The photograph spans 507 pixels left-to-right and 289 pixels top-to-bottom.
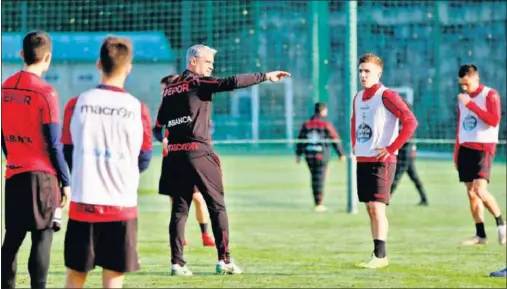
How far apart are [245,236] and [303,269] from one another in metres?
3.27

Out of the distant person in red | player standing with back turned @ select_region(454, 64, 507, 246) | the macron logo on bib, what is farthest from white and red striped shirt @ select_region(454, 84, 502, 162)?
the distant person in red

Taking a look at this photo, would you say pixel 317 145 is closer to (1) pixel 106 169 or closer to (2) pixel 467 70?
(2) pixel 467 70

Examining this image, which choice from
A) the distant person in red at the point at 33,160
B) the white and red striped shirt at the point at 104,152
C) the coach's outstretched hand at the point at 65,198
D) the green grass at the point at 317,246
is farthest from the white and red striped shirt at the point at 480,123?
the white and red striped shirt at the point at 104,152

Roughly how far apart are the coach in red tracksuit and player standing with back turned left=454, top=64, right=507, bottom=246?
5.14 metres

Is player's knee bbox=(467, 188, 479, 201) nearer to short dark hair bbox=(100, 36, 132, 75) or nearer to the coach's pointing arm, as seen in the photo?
the coach's pointing arm

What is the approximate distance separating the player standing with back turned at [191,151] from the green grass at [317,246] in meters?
0.33

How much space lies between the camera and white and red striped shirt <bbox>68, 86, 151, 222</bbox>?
6.14m

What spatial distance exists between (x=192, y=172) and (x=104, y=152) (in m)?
3.41

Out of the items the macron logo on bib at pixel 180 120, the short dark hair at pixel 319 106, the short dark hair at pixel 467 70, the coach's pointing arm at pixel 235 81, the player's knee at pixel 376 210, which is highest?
the coach's pointing arm at pixel 235 81

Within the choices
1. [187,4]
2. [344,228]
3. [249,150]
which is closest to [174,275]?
[344,228]

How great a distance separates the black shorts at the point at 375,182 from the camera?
406 inches

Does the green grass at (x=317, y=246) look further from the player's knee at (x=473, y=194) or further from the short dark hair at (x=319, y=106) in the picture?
the short dark hair at (x=319, y=106)

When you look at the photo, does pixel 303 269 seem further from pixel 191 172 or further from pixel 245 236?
pixel 245 236

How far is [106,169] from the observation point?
6180 millimetres
